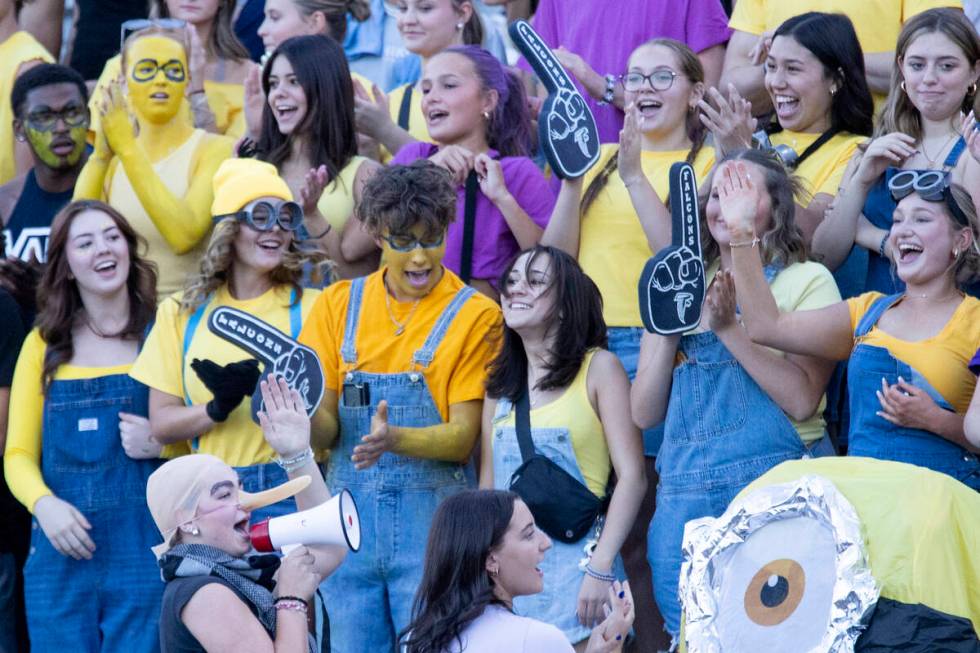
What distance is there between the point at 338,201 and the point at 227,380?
1224mm

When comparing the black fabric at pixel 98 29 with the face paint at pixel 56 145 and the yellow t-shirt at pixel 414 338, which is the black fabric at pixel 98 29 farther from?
the yellow t-shirt at pixel 414 338

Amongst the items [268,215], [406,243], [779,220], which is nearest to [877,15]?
[779,220]

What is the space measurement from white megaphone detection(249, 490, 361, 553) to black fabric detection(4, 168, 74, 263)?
323 cm

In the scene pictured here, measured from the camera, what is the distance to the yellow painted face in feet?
25.2

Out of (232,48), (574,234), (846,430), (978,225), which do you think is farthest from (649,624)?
(232,48)

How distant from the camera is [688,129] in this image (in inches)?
271

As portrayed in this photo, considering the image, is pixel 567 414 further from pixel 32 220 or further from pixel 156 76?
pixel 32 220

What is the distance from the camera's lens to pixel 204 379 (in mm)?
6371

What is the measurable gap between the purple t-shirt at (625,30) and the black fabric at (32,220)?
2469 millimetres

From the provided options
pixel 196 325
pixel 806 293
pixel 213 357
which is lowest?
pixel 213 357

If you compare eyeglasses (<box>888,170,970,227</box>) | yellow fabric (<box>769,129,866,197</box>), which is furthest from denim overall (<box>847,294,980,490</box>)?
yellow fabric (<box>769,129,866,197</box>)

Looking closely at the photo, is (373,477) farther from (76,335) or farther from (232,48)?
(232,48)

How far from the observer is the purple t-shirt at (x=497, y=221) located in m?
6.91

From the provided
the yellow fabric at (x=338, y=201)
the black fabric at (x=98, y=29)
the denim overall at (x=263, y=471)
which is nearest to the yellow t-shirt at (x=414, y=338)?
the denim overall at (x=263, y=471)
